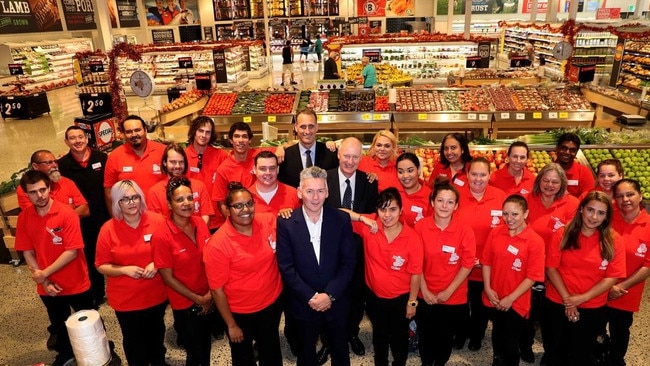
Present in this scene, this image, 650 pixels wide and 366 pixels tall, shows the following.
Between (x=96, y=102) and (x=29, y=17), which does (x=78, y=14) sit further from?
(x=96, y=102)

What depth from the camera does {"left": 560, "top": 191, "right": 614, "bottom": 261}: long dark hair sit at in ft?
8.54

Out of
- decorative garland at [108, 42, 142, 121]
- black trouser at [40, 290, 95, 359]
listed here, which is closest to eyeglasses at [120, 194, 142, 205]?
black trouser at [40, 290, 95, 359]

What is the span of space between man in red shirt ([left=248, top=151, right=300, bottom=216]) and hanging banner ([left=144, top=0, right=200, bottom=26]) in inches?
976

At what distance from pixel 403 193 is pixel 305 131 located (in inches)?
39.2

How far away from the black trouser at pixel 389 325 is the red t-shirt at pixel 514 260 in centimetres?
63

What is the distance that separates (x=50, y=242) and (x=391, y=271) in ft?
7.94

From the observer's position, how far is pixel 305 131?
360cm

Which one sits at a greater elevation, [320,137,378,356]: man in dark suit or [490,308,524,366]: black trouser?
[320,137,378,356]: man in dark suit

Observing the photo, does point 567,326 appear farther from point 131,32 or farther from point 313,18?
point 131,32

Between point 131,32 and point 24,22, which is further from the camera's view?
point 131,32

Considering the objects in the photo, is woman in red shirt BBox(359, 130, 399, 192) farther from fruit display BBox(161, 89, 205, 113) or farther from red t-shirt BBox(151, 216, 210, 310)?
fruit display BBox(161, 89, 205, 113)

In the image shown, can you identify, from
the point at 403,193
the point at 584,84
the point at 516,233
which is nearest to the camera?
the point at 516,233

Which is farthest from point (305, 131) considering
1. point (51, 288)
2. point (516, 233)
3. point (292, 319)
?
point (51, 288)

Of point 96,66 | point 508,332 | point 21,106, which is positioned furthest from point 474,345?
point 96,66
